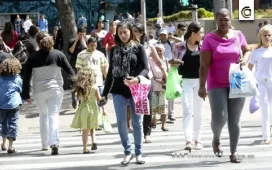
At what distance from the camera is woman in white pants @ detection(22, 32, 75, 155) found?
10.4 metres

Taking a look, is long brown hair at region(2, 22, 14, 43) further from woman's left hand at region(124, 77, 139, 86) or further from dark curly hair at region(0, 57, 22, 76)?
woman's left hand at region(124, 77, 139, 86)

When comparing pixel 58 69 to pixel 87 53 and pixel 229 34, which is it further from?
pixel 229 34

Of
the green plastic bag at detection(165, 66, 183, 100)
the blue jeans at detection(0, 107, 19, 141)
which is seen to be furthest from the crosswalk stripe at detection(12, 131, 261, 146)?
the green plastic bag at detection(165, 66, 183, 100)

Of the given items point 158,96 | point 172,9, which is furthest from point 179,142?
point 172,9

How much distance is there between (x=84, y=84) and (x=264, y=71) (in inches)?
108

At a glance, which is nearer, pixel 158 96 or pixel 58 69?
pixel 58 69

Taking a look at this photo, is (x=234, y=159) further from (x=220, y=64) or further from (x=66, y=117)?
(x=66, y=117)

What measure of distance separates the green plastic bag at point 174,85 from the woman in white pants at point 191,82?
13 centimetres

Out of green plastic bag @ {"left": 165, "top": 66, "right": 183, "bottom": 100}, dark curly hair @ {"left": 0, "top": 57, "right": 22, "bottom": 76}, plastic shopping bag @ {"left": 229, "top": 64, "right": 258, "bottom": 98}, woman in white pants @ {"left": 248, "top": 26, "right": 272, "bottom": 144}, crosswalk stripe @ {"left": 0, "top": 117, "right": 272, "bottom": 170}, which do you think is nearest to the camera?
plastic shopping bag @ {"left": 229, "top": 64, "right": 258, "bottom": 98}

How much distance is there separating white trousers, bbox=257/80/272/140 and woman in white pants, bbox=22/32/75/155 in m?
2.93

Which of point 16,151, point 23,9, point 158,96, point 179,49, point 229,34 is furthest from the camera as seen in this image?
point 23,9

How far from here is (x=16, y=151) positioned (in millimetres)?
11086

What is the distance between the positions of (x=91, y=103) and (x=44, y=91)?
73 cm

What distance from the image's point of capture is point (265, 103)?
1071cm
